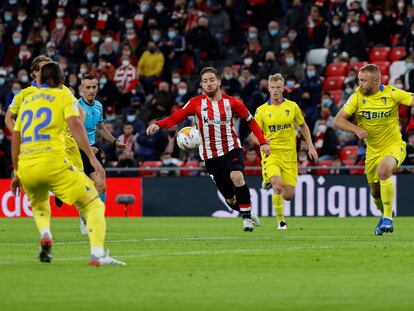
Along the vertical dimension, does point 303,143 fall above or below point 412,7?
below

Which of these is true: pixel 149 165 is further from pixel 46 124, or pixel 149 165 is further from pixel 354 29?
pixel 46 124

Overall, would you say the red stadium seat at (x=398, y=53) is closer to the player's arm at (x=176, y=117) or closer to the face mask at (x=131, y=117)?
the face mask at (x=131, y=117)

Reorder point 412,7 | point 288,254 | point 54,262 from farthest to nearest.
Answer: point 412,7
point 288,254
point 54,262

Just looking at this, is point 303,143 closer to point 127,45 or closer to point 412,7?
point 412,7

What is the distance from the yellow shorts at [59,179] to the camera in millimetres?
10859

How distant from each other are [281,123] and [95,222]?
916cm

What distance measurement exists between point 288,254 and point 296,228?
6.70 m

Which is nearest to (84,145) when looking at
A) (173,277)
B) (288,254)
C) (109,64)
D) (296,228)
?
(173,277)

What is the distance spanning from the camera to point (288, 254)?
1269cm

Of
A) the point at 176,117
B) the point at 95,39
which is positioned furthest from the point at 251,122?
the point at 95,39

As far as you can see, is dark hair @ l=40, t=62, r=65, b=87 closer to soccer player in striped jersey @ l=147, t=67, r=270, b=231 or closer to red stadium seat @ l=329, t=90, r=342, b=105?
soccer player in striped jersey @ l=147, t=67, r=270, b=231

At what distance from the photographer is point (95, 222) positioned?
1077 centimetres

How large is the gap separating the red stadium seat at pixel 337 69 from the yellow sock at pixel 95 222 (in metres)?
19.2

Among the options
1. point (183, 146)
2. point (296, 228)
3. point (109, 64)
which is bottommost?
point (296, 228)
